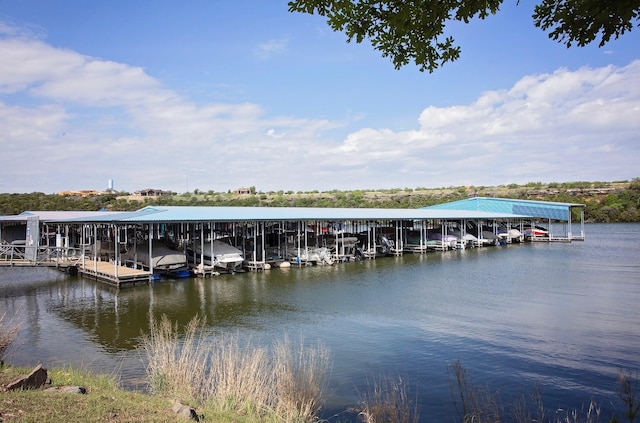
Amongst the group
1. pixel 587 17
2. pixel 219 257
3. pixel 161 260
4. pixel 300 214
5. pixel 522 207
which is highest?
pixel 587 17

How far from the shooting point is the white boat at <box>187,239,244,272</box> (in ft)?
88.5

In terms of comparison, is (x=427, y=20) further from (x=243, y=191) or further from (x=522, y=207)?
(x=243, y=191)

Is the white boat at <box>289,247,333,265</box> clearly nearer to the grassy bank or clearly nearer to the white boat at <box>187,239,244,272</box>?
the white boat at <box>187,239,244,272</box>

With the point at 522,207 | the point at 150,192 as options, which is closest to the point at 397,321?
the point at 522,207

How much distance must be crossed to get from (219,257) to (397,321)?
14.4 meters

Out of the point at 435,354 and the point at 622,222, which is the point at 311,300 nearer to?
the point at 435,354

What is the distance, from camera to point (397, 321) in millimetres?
15383

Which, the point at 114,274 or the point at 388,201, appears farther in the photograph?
the point at 388,201

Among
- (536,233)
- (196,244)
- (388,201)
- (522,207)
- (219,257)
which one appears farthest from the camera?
(388,201)

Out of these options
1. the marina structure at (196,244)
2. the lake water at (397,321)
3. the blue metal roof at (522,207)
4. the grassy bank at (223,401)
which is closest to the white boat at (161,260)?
the marina structure at (196,244)

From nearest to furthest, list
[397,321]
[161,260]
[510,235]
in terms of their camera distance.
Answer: [397,321] < [161,260] < [510,235]

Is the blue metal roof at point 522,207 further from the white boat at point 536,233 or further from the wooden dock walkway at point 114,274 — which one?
the wooden dock walkway at point 114,274

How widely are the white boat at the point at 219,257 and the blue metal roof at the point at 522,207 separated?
3743cm

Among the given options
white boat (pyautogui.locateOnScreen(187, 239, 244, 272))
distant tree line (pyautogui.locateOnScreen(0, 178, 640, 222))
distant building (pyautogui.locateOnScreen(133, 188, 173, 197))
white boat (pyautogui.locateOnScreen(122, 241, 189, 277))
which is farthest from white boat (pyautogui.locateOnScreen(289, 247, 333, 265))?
distant building (pyautogui.locateOnScreen(133, 188, 173, 197))
